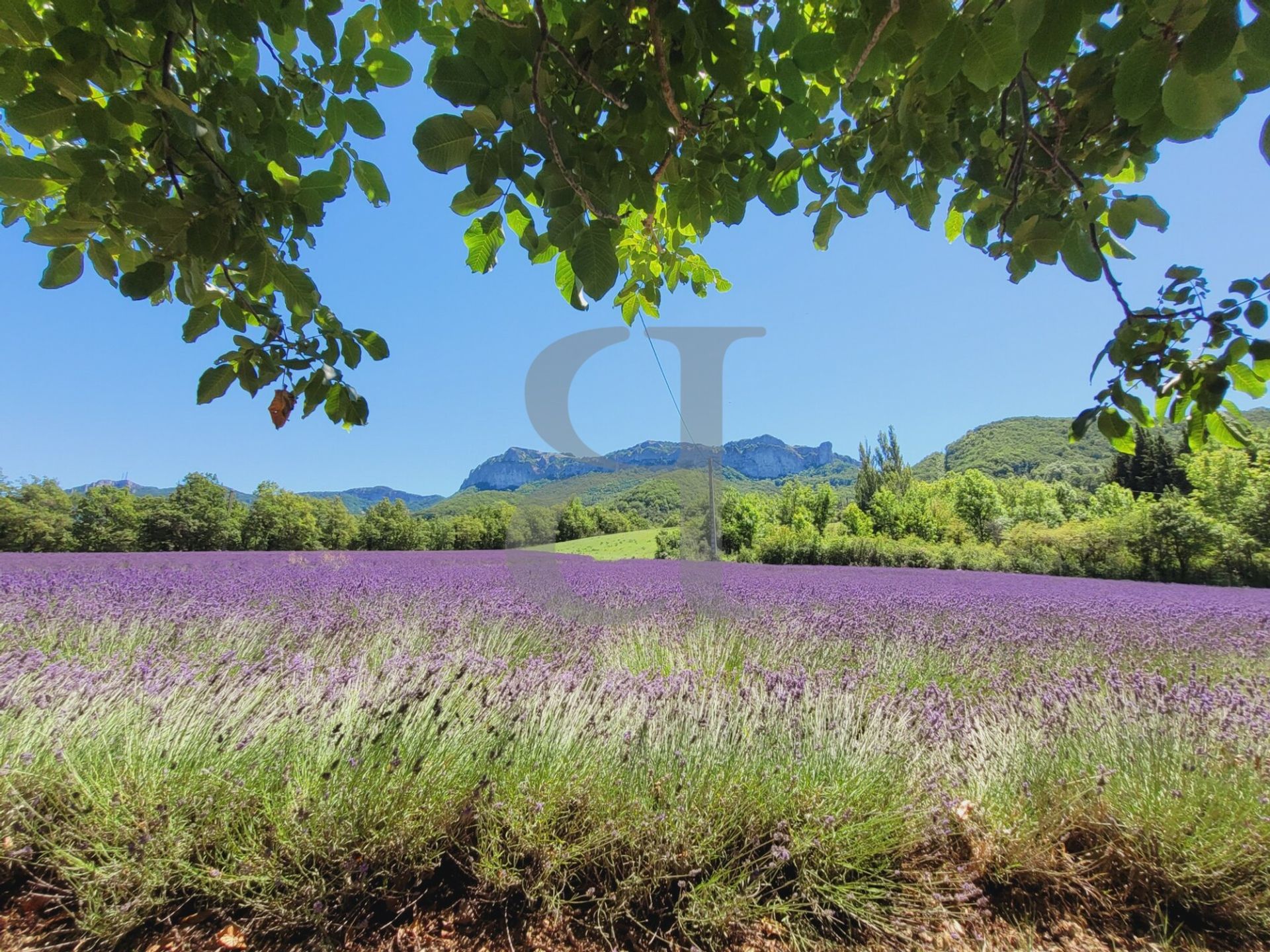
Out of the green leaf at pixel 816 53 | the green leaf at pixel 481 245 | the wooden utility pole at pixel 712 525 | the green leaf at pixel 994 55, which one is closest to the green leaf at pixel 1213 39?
the green leaf at pixel 994 55

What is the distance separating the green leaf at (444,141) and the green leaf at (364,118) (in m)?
0.43

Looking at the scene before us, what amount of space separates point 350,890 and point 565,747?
0.70m

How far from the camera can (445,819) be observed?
61.4 inches

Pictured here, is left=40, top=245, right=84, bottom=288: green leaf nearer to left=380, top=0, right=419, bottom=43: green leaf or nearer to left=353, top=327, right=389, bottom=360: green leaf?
left=353, top=327, right=389, bottom=360: green leaf

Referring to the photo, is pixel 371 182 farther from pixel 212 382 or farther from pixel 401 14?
pixel 212 382

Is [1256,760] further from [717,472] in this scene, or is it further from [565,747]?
[717,472]

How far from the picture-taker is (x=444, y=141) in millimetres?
729

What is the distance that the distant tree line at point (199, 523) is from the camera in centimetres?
2675

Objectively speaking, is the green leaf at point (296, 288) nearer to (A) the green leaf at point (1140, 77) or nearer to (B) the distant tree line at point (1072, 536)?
(A) the green leaf at point (1140, 77)

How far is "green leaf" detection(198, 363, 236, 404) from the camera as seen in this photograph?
3.24ft

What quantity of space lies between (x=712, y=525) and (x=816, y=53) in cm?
409

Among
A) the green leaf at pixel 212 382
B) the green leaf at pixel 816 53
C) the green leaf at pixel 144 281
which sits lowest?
the green leaf at pixel 212 382

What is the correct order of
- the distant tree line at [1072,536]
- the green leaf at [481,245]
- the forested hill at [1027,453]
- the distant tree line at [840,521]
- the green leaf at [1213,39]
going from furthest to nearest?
the forested hill at [1027,453] → the distant tree line at [1072,536] → the distant tree line at [840,521] → the green leaf at [481,245] → the green leaf at [1213,39]

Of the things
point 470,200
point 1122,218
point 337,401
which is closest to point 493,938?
point 337,401
